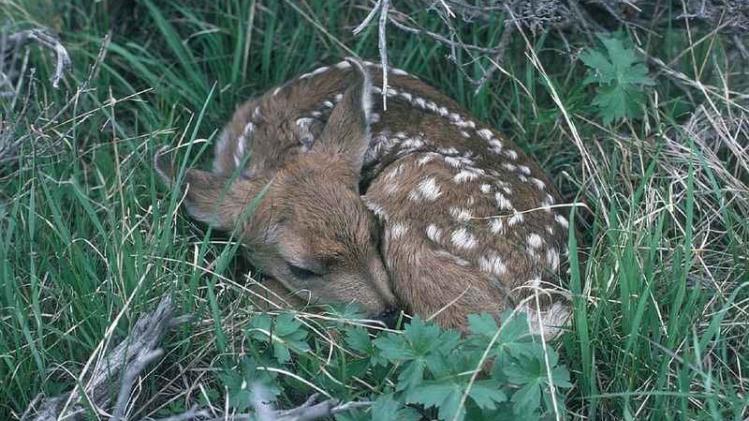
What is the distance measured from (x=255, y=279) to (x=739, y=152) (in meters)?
1.89

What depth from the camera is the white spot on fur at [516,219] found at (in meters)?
3.72

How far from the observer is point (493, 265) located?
3623mm

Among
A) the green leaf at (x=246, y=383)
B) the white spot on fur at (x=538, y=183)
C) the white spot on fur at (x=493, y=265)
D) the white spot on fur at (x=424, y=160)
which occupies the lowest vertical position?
the green leaf at (x=246, y=383)

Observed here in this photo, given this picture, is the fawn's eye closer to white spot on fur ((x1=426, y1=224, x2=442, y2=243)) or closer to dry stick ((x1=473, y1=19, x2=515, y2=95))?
white spot on fur ((x1=426, y1=224, x2=442, y2=243))

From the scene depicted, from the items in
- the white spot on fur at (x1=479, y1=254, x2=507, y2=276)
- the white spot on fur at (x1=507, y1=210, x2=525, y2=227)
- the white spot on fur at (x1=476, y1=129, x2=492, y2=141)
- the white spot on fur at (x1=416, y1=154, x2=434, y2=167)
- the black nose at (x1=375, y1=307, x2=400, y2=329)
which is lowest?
the black nose at (x1=375, y1=307, x2=400, y2=329)

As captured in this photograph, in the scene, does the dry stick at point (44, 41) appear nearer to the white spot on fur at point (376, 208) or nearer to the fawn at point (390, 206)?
the fawn at point (390, 206)

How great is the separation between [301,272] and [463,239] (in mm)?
597

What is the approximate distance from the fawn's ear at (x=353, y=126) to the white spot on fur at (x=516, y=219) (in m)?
0.63

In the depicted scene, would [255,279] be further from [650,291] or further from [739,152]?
[739,152]

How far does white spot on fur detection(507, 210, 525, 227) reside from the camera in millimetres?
3723

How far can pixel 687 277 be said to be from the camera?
3.55 meters

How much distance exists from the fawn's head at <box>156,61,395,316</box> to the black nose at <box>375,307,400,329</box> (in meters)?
0.01

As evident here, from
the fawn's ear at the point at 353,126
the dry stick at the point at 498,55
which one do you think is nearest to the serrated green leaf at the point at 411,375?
the fawn's ear at the point at 353,126

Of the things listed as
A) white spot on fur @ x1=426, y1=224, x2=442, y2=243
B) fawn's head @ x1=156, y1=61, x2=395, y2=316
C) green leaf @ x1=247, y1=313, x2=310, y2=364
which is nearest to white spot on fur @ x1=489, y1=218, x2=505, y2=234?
white spot on fur @ x1=426, y1=224, x2=442, y2=243
